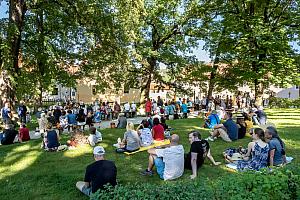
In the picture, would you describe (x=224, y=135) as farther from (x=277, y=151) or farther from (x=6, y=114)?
(x=6, y=114)

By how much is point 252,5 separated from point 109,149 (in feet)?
60.9

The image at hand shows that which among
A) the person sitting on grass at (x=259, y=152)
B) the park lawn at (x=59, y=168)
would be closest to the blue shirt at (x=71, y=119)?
the park lawn at (x=59, y=168)

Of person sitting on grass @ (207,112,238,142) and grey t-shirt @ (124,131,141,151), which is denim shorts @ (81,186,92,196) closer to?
grey t-shirt @ (124,131,141,151)

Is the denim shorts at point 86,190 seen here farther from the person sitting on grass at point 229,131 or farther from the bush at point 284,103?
the bush at point 284,103

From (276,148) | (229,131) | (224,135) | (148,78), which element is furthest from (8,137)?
(148,78)

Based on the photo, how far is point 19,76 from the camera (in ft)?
59.8

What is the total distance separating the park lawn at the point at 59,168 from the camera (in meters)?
7.87

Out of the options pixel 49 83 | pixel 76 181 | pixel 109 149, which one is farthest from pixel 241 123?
pixel 49 83

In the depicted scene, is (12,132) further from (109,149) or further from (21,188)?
(21,188)

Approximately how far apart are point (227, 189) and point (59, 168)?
6341 millimetres

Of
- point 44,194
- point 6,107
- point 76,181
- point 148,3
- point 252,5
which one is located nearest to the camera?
point 44,194

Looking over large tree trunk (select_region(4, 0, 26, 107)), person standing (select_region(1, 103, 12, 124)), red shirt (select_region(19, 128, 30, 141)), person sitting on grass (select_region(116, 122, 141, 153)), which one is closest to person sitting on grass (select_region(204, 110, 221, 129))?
person sitting on grass (select_region(116, 122, 141, 153))

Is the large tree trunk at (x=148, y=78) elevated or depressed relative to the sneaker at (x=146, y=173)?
elevated

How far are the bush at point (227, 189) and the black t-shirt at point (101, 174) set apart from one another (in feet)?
6.96
